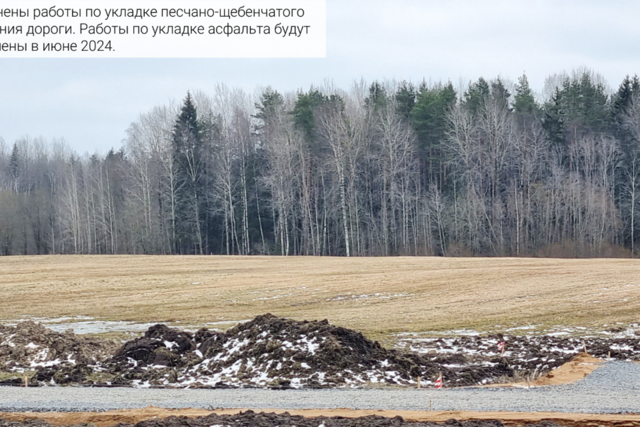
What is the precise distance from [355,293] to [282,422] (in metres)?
20.8

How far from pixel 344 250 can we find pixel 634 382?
5527 cm

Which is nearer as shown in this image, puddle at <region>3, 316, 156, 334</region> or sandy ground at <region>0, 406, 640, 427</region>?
sandy ground at <region>0, 406, 640, 427</region>

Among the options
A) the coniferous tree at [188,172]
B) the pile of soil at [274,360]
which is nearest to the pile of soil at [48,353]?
the pile of soil at [274,360]

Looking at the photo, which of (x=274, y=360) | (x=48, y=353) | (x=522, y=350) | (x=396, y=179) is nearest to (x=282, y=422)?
(x=274, y=360)

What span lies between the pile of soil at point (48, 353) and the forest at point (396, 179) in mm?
44103

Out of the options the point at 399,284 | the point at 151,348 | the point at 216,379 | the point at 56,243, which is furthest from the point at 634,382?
the point at 56,243

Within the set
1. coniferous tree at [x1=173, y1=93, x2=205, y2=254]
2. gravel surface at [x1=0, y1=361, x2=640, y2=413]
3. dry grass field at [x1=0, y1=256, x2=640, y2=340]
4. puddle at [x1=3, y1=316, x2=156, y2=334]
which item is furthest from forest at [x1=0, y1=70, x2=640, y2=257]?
gravel surface at [x1=0, y1=361, x2=640, y2=413]

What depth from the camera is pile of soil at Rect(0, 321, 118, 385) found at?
15586 mm

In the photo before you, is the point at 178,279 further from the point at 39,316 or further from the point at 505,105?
the point at 505,105

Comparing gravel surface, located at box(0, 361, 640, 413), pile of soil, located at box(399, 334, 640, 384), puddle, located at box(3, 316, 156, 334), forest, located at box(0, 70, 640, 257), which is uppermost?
forest, located at box(0, 70, 640, 257)

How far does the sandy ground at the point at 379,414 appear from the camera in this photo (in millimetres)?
10477

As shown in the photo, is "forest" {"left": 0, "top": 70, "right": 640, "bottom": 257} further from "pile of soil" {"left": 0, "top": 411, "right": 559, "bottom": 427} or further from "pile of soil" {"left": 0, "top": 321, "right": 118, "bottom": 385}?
"pile of soil" {"left": 0, "top": 411, "right": 559, "bottom": 427}

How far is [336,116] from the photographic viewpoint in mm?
68625

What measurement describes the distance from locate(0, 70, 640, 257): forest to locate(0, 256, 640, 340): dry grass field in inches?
733
